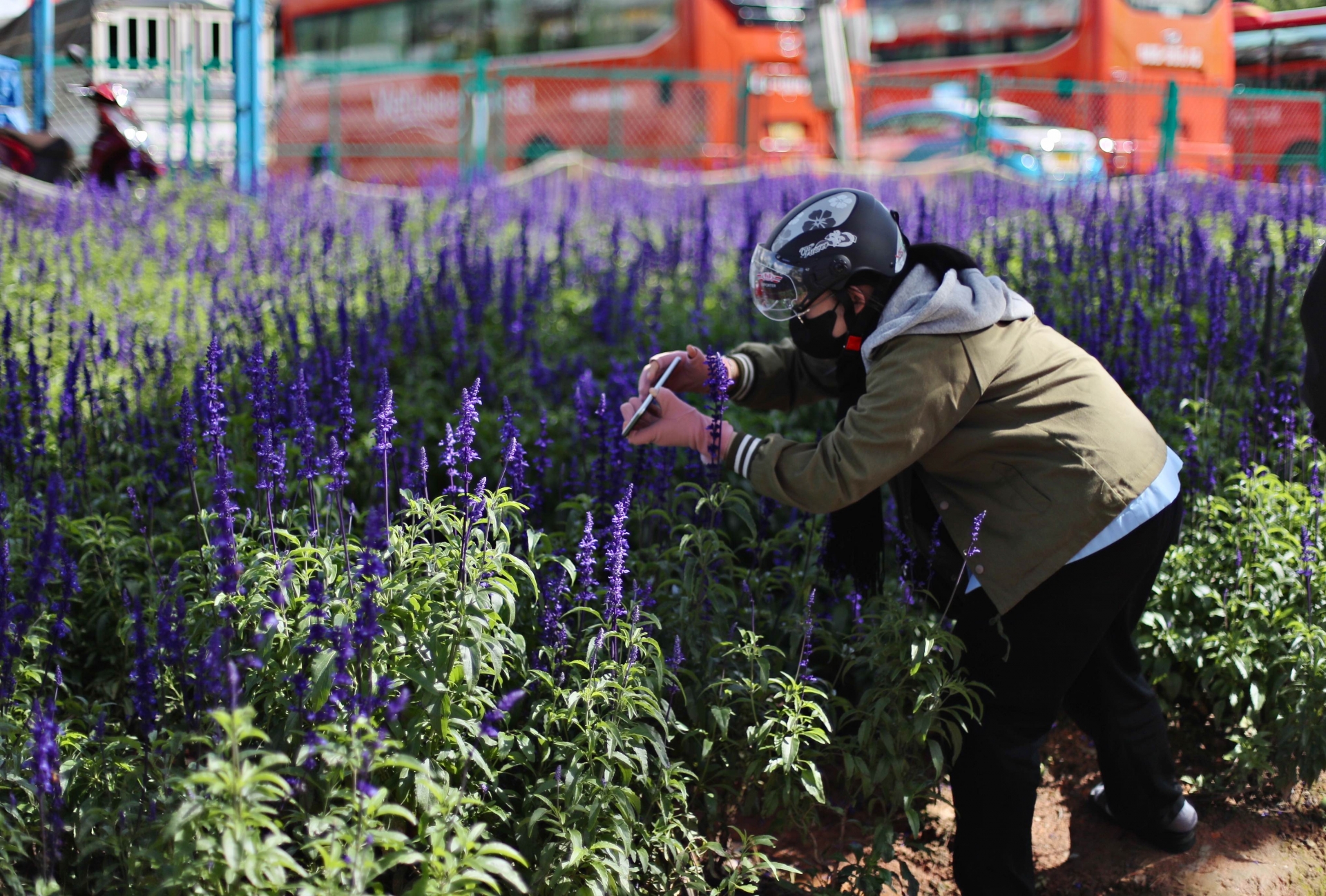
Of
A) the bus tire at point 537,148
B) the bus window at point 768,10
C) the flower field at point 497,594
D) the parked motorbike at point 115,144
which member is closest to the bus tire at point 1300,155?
the bus window at point 768,10

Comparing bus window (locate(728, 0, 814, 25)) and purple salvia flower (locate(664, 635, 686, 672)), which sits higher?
bus window (locate(728, 0, 814, 25))

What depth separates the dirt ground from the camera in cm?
336

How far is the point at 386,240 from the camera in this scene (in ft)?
24.3

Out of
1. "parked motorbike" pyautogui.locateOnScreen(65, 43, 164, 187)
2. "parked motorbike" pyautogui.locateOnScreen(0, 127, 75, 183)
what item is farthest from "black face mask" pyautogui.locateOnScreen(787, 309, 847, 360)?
→ "parked motorbike" pyautogui.locateOnScreen(0, 127, 75, 183)

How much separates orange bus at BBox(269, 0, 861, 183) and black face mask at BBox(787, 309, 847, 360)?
1187 cm

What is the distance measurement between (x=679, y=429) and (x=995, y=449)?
0.77m

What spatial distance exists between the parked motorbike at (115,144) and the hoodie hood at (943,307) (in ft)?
26.4

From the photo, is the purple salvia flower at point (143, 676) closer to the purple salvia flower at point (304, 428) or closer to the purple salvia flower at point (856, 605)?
the purple salvia flower at point (304, 428)

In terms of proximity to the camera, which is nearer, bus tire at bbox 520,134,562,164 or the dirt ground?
the dirt ground

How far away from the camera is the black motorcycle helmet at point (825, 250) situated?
289 cm

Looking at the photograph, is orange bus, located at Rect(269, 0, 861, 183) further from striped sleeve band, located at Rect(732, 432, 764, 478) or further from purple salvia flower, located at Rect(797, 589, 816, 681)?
purple salvia flower, located at Rect(797, 589, 816, 681)

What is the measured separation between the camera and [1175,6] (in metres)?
17.3

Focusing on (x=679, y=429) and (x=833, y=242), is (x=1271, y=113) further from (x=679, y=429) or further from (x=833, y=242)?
(x=679, y=429)

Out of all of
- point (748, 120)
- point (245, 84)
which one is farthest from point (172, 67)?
point (748, 120)
